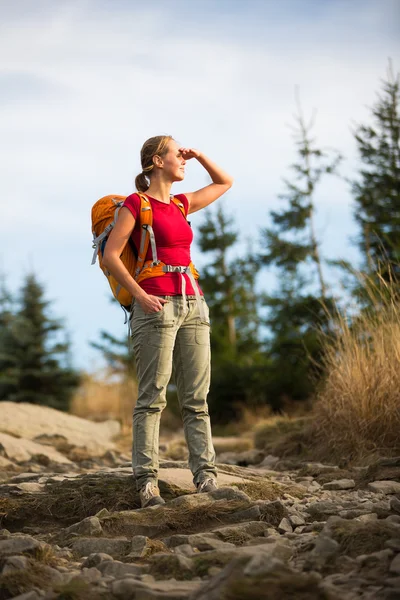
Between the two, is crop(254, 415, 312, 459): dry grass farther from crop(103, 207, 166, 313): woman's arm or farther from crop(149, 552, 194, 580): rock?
crop(149, 552, 194, 580): rock

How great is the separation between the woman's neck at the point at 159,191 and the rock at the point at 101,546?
2.03 m

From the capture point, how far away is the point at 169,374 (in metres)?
4.60

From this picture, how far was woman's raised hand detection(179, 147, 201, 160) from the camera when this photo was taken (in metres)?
4.86

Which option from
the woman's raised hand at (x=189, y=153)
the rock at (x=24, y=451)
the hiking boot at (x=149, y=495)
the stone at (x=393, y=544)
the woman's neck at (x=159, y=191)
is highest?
the woman's raised hand at (x=189, y=153)

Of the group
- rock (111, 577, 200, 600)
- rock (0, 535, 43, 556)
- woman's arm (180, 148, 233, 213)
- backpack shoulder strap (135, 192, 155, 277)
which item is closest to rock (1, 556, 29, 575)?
rock (0, 535, 43, 556)

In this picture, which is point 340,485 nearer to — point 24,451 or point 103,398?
point 24,451

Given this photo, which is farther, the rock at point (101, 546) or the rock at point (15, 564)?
the rock at point (101, 546)

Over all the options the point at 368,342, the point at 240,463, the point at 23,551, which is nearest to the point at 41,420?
the point at 240,463

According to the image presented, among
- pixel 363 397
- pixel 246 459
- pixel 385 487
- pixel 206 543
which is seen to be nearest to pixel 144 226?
pixel 206 543

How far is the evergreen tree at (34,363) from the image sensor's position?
18.2 meters

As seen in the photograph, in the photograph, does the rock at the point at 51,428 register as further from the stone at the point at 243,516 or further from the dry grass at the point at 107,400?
the stone at the point at 243,516

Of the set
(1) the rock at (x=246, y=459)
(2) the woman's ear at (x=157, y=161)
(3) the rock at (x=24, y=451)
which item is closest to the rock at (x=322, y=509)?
(2) the woman's ear at (x=157, y=161)

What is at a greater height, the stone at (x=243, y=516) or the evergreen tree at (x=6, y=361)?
the evergreen tree at (x=6, y=361)

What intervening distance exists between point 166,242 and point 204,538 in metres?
1.76
